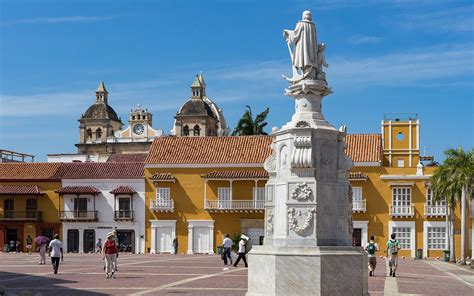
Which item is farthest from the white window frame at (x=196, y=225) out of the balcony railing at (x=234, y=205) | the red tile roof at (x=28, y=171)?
the red tile roof at (x=28, y=171)

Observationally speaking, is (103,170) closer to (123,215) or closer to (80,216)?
(80,216)

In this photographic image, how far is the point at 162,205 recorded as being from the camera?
57156mm

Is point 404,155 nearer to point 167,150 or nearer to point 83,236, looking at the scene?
point 167,150

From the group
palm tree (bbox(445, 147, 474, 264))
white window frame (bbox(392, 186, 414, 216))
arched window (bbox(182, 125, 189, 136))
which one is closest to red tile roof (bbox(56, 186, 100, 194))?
white window frame (bbox(392, 186, 414, 216))

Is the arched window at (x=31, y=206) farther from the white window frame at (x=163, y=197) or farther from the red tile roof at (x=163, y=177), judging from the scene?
the red tile roof at (x=163, y=177)

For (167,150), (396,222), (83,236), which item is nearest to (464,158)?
(396,222)

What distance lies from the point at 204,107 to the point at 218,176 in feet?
176

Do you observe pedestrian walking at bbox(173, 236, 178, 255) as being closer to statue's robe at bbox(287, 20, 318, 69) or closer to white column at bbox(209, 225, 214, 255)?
white column at bbox(209, 225, 214, 255)

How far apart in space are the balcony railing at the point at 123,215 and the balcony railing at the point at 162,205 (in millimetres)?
1896

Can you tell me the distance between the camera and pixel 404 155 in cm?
6322

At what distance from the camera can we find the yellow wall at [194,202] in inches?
2222

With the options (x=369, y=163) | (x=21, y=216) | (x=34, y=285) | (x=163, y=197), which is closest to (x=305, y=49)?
(x=34, y=285)

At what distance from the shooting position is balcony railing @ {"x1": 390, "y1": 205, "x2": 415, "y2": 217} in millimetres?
53562

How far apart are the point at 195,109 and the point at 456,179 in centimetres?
6708
